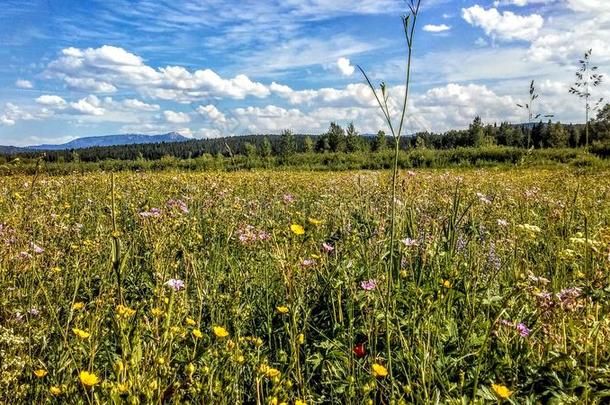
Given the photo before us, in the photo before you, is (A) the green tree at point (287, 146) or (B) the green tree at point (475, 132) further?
(B) the green tree at point (475, 132)

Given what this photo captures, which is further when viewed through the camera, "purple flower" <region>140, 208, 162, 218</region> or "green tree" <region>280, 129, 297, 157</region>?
"green tree" <region>280, 129, 297, 157</region>

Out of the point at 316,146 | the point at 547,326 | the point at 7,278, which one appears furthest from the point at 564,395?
the point at 316,146

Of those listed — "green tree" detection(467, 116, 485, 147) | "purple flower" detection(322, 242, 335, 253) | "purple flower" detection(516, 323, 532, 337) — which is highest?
"green tree" detection(467, 116, 485, 147)

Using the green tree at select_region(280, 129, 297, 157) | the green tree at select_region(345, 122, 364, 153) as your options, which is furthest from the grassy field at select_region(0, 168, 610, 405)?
the green tree at select_region(345, 122, 364, 153)

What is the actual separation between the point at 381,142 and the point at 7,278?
67063mm

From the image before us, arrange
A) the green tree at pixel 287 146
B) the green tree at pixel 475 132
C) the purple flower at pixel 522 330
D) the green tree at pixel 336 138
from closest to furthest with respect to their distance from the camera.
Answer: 1. the purple flower at pixel 522 330
2. the green tree at pixel 287 146
3. the green tree at pixel 475 132
4. the green tree at pixel 336 138

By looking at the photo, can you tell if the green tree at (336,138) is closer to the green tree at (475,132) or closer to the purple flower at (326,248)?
the green tree at (475,132)

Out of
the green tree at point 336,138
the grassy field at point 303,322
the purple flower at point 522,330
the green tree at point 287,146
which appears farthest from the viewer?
the green tree at point 336,138

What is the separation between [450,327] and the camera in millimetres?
2088

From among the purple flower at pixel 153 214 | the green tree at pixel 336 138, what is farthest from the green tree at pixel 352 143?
the purple flower at pixel 153 214

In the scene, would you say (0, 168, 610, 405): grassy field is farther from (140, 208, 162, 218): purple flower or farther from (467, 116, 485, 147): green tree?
(467, 116, 485, 147): green tree

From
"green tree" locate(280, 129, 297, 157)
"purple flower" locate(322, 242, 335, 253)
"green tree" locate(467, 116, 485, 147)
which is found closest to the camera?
"purple flower" locate(322, 242, 335, 253)

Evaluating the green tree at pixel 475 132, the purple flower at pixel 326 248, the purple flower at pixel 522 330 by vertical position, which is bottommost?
the purple flower at pixel 522 330

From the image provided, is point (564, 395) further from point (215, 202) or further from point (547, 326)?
point (215, 202)
